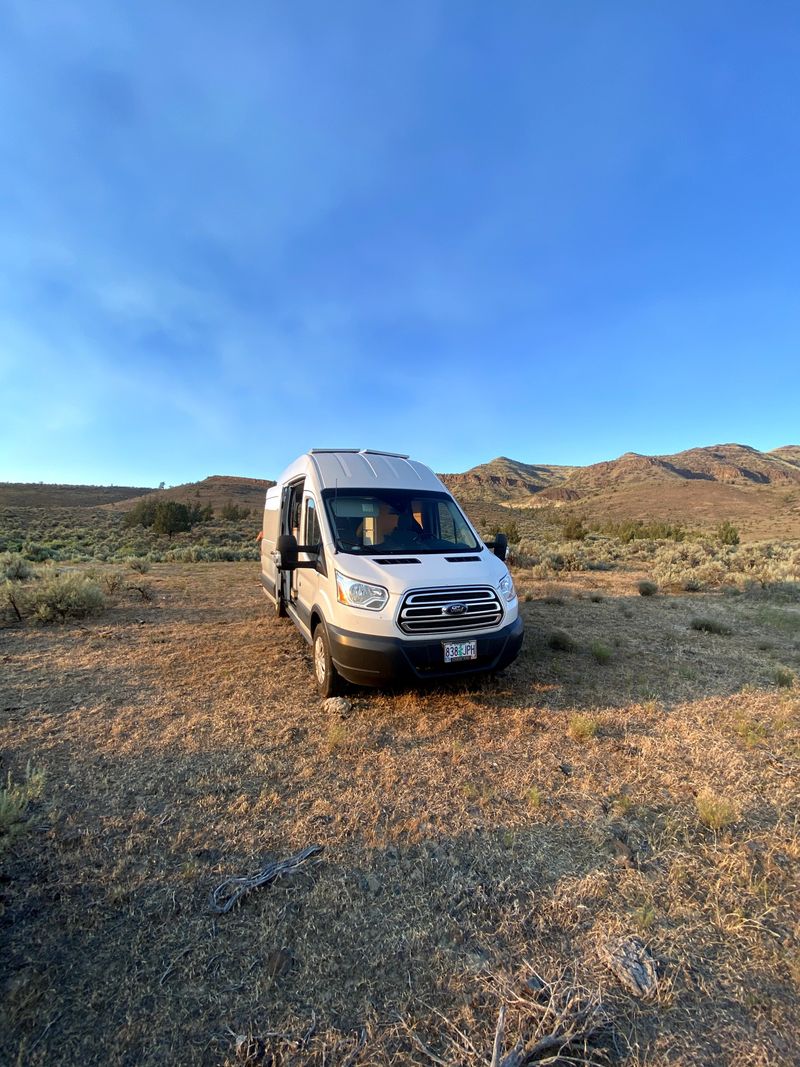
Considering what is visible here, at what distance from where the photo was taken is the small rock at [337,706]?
477cm

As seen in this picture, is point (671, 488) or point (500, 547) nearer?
point (500, 547)

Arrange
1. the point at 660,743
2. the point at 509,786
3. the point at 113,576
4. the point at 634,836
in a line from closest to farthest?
the point at 634,836, the point at 509,786, the point at 660,743, the point at 113,576

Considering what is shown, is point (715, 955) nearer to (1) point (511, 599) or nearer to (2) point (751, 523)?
(1) point (511, 599)

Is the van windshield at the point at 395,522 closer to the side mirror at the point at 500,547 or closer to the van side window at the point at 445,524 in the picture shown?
the van side window at the point at 445,524

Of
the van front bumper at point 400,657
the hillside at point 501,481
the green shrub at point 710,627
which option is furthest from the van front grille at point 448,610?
the hillside at point 501,481

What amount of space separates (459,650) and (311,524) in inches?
95.9

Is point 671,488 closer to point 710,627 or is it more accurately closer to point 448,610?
point 710,627

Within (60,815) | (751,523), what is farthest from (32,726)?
(751,523)

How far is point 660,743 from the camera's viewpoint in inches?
165

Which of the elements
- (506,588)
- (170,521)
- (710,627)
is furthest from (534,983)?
(170,521)

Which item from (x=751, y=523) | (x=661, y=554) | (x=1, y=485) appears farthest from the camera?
(x=1, y=485)

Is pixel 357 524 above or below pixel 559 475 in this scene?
below

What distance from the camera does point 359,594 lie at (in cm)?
445

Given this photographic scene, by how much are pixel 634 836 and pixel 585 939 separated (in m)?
0.96
